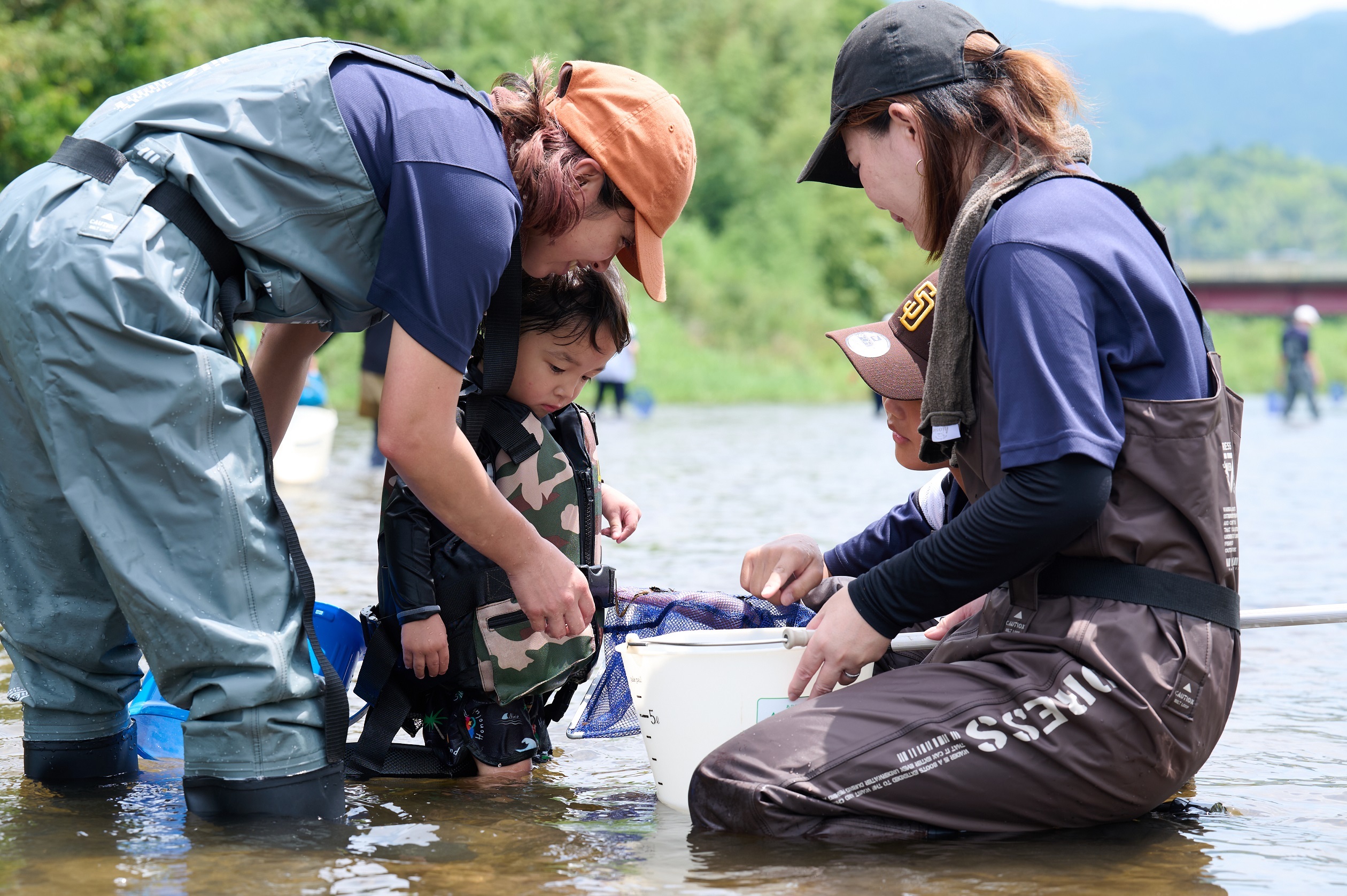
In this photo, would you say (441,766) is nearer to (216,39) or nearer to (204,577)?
(204,577)

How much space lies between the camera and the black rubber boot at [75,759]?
274 cm

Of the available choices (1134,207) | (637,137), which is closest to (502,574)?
(637,137)

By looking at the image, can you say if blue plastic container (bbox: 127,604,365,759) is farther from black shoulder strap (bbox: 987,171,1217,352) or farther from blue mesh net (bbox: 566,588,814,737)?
black shoulder strap (bbox: 987,171,1217,352)

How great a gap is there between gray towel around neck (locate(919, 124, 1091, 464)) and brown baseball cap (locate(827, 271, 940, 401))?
38 centimetres

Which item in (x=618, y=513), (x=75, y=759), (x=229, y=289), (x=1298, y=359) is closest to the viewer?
Answer: (x=229, y=289)

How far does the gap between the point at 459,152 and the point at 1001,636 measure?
1334mm

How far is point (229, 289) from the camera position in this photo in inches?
94.6

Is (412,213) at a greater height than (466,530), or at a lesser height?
greater

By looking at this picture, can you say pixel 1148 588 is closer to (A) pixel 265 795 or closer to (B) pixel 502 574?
(B) pixel 502 574

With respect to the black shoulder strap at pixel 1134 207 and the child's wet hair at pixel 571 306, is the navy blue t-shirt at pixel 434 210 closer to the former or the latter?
the child's wet hair at pixel 571 306

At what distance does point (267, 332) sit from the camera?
301cm

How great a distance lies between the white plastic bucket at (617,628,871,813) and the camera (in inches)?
103

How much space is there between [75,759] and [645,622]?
127 cm

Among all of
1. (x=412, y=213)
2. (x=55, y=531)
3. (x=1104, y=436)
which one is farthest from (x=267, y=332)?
(x=1104, y=436)
